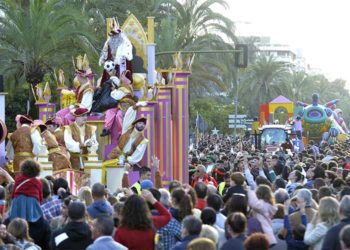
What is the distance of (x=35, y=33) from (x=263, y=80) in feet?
126

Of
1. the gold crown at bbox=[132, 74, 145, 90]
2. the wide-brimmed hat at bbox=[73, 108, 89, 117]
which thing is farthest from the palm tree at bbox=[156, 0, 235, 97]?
the wide-brimmed hat at bbox=[73, 108, 89, 117]

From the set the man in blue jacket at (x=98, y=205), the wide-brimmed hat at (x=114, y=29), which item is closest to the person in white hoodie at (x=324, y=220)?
the man in blue jacket at (x=98, y=205)

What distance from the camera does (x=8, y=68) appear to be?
33.9 m

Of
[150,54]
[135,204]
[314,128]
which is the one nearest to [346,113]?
[314,128]

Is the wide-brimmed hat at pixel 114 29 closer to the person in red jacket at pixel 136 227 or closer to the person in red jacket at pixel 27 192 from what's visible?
the person in red jacket at pixel 27 192

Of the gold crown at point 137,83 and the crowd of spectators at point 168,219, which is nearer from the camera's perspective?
the crowd of spectators at point 168,219

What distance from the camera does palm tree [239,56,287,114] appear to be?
2687 inches

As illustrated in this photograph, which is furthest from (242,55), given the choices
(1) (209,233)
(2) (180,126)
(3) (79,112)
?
(1) (209,233)

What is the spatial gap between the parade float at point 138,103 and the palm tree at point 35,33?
4.55 meters

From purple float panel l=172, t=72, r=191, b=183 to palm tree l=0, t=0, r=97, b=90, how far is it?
20.6ft

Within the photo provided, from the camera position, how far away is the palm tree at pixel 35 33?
106 ft

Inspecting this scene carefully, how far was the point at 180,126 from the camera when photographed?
89.5 ft

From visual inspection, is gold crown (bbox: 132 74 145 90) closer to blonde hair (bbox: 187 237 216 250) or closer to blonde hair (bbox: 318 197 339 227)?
blonde hair (bbox: 318 197 339 227)

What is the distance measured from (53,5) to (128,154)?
10.9m
